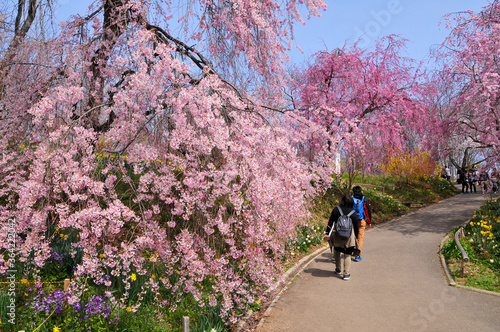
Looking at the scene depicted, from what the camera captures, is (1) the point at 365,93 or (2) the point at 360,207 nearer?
(2) the point at 360,207

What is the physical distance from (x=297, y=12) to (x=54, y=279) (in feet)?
21.7

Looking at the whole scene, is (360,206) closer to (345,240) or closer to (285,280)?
(345,240)

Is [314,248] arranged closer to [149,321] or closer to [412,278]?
[412,278]

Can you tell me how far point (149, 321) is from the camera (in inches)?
185

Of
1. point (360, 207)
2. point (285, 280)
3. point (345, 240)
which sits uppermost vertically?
point (360, 207)

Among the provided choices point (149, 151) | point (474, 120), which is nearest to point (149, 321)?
point (149, 151)

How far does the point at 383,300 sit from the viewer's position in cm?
621

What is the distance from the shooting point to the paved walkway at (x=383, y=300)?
5.35 meters

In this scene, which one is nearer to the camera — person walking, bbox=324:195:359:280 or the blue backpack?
person walking, bbox=324:195:359:280

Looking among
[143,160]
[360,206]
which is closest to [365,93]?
[360,206]

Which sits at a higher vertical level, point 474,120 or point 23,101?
point 474,120

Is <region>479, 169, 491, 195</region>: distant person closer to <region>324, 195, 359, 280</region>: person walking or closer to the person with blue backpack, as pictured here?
the person with blue backpack

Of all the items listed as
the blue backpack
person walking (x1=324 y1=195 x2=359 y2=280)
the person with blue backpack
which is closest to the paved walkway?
person walking (x1=324 y1=195 x2=359 y2=280)

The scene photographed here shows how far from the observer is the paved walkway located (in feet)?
17.5
